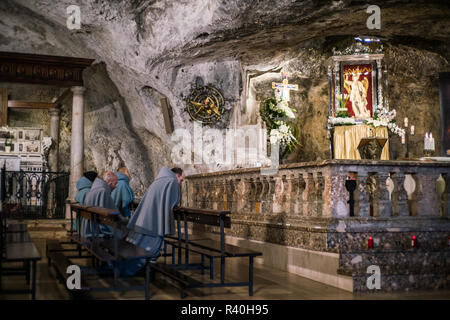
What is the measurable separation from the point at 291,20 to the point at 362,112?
490 cm

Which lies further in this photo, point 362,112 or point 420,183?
point 362,112

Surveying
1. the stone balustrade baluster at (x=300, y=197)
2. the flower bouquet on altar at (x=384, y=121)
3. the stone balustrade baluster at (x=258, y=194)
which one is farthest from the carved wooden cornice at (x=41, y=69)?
the stone balustrade baluster at (x=300, y=197)

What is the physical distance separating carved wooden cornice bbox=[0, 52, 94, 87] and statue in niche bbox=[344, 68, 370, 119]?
7.36 m

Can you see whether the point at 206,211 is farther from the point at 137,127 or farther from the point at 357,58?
the point at 137,127

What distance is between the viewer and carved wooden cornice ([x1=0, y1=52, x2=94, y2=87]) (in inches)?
552

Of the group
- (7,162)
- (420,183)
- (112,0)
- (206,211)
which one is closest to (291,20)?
(112,0)

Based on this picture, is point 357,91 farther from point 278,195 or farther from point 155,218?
point 155,218

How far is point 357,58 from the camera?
14789 mm

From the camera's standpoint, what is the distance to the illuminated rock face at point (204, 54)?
11.2m

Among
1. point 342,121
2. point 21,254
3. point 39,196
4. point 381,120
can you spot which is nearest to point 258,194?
point 21,254

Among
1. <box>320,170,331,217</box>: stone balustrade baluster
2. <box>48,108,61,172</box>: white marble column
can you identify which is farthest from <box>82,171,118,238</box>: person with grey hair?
<box>48,108,61,172</box>: white marble column

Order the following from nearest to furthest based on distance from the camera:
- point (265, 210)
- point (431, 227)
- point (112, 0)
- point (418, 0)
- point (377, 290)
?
point (377, 290)
point (431, 227)
point (265, 210)
point (418, 0)
point (112, 0)

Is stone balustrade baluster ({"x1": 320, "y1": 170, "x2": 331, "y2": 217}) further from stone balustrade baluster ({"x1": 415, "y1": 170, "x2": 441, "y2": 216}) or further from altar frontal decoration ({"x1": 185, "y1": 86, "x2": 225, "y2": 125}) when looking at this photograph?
altar frontal decoration ({"x1": 185, "y1": 86, "x2": 225, "y2": 125})

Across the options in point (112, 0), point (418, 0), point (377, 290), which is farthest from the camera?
point (112, 0)
